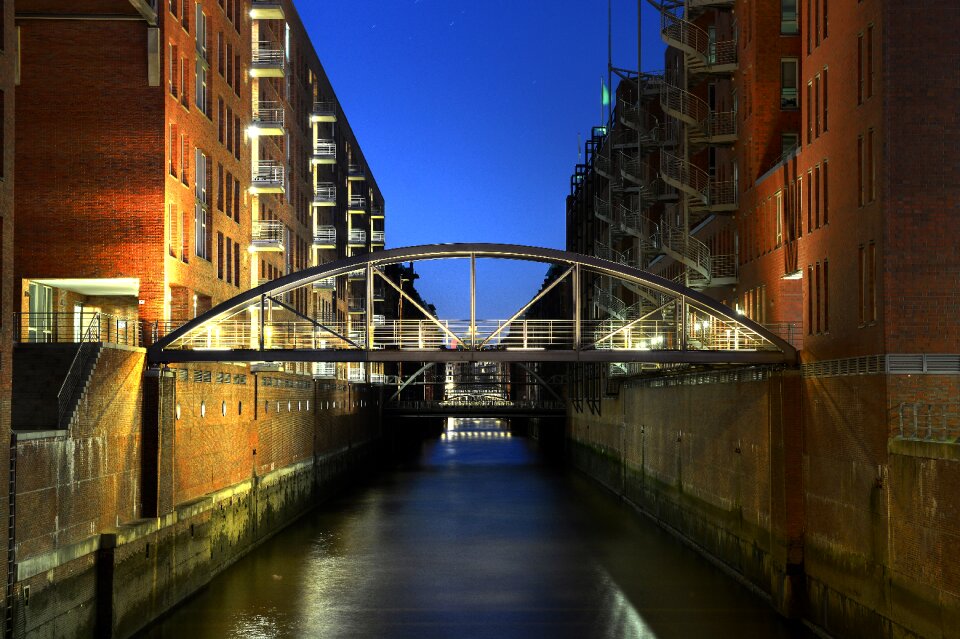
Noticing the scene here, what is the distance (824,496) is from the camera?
23047 millimetres

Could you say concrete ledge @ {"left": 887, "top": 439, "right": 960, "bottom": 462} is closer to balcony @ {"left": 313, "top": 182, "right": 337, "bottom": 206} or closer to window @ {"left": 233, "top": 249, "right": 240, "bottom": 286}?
window @ {"left": 233, "top": 249, "right": 240, "bottom": 286}

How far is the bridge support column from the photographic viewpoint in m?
24.6

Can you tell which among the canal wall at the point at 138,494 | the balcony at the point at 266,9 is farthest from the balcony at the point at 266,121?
the canal wall at the point at 138,494

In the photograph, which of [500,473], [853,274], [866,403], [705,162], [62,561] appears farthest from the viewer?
[500,473]

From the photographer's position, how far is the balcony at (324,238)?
60.3 metres

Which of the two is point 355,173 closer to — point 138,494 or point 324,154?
point 324,154

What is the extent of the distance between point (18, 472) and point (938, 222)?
16.3 m

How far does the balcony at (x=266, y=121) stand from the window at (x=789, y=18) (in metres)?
19.9

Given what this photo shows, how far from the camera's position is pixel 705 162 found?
4416cm

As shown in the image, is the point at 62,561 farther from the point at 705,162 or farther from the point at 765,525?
the point at 705,162

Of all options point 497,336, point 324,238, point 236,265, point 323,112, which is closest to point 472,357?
point 497,336

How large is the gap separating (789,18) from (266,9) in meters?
21.3

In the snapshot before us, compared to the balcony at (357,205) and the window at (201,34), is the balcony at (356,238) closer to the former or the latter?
the balcony at (357,205)

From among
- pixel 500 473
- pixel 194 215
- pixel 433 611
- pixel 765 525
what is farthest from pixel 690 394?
pixel 500 473
